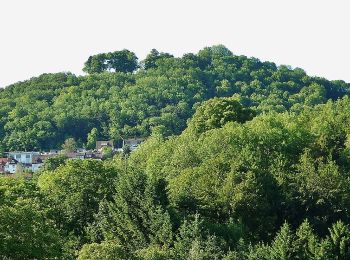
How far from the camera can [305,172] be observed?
4462 cm

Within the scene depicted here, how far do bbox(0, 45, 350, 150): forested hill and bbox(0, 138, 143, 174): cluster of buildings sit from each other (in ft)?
11.4

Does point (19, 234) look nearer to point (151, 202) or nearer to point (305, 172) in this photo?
point (151, 202)

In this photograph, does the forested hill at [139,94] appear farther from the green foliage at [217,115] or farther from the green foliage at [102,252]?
the green foliage at [102,252]

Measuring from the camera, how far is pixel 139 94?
13588 centimetres

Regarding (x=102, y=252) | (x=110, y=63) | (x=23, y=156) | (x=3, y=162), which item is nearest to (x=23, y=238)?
(x=102, y=252)

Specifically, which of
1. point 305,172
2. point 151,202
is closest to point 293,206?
point 305,172

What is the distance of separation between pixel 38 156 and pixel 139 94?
29998 mm

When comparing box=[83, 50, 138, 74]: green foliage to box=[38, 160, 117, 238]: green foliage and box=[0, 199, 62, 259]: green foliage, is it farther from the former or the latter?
box=[0, 199, 62, 259]: green foliage

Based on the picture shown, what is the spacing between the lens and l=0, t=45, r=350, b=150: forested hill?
121875 millimetres

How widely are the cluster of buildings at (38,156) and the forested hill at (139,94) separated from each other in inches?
136

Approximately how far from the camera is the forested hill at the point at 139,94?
122 meters

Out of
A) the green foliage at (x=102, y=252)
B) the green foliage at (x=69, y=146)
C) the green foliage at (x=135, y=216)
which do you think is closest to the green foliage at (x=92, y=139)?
the green foliage at (x=69, y=146)

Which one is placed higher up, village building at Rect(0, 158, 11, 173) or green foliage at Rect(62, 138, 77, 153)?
green foliage at Rect(62, 138, 77, 153)

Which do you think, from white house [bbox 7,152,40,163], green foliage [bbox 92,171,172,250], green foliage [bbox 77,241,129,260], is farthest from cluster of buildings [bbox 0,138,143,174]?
green foliage [bbox 77,241,129,260]
